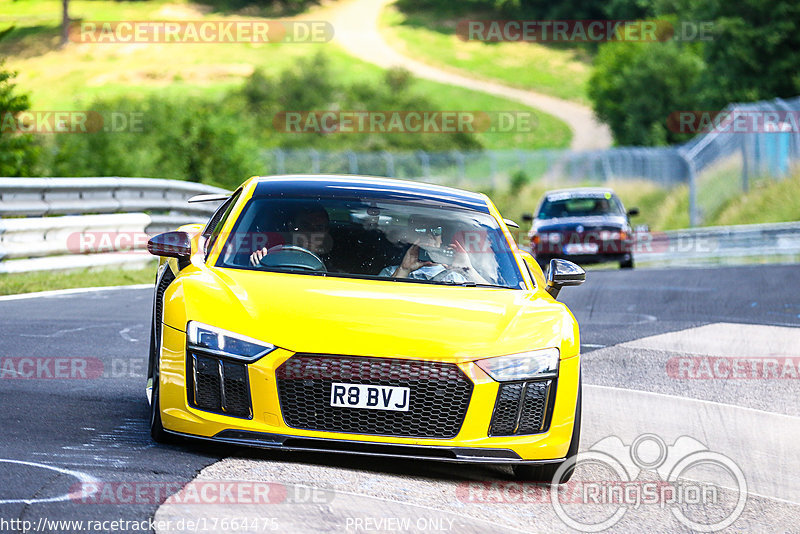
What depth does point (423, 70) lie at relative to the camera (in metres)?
121

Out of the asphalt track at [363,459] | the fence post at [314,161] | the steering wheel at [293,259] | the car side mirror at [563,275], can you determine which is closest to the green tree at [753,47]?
the fence post at [314,161]

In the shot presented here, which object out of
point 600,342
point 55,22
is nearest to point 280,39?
point 55,22

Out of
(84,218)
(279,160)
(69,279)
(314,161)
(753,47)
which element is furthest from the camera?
(753,47)

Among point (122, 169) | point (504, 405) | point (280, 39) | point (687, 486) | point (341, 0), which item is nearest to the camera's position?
point (504, 405)

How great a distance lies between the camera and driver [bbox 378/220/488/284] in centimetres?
684

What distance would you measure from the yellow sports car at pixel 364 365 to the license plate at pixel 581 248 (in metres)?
17.1

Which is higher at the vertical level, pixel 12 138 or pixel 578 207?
pixel 12 138

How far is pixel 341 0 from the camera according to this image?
14775cm

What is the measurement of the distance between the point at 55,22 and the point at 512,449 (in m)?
132

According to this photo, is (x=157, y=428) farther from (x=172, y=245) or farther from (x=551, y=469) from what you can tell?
(x=551, y=469)

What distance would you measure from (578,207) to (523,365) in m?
19.6

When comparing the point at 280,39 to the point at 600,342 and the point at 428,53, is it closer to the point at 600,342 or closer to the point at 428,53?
the point at 428,53

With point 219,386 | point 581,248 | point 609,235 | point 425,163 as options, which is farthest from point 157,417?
point 425,163

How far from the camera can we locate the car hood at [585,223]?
77.9 feet
